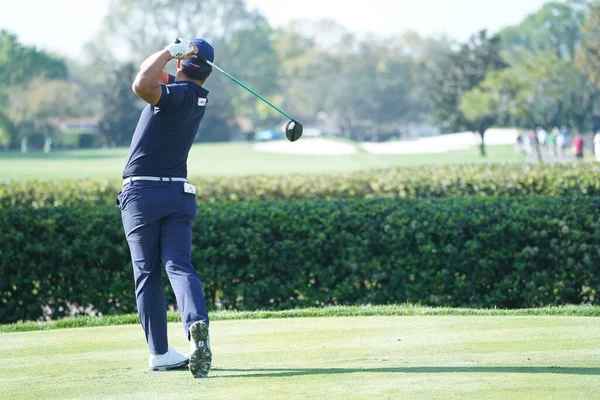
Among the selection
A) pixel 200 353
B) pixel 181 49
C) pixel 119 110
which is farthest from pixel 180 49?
pixel 119 110

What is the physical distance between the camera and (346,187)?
14078mm

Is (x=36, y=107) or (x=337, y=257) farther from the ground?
(x=36, y=107)

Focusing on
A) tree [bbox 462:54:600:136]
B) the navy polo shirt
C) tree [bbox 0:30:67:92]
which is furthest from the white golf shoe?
tree [bbox 0:30:67:92]

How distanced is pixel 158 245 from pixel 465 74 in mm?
62610

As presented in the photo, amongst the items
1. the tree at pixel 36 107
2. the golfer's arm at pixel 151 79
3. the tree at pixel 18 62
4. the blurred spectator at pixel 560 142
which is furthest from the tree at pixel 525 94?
the golfer's arm at pixel 151 79

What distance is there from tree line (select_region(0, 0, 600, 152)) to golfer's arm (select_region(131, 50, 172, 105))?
5301 centimetres

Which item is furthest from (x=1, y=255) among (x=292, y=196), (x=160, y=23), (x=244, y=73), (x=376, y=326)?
(x=244, y=73)

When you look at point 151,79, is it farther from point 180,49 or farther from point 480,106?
point 480,106

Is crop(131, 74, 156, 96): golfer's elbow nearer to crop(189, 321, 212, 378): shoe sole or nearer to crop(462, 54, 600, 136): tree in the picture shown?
crop(189, 321, 212, 378): shoe sole

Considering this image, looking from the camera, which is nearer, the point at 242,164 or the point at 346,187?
the point at 346,187

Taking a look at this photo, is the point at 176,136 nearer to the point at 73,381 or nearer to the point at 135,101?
the point at 73,381

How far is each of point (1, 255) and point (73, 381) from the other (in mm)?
4145

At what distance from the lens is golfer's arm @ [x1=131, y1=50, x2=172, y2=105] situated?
16.5 feet

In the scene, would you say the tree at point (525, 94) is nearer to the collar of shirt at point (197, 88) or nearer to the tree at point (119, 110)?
the tree at point (119, 110)
